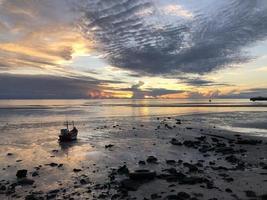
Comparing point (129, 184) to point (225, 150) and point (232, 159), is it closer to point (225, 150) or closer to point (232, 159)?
point (232, 159)

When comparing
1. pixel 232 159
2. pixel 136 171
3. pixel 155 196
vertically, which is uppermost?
pixel 136 171

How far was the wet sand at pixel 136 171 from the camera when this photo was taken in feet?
68.6

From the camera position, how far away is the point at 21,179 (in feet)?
80.1

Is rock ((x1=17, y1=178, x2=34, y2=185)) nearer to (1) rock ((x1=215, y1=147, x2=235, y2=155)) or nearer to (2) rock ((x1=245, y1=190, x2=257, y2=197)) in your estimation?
(2) rock ((x1=245, y1=190, x2=257, y2=197))

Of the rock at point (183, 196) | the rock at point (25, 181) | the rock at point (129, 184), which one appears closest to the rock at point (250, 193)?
the rock at point (183, 196)

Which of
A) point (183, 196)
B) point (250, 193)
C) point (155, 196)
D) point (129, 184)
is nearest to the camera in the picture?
point (183, 196)

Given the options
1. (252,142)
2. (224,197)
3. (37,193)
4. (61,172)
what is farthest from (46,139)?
A: (224,197)

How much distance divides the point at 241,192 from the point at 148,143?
960 inches

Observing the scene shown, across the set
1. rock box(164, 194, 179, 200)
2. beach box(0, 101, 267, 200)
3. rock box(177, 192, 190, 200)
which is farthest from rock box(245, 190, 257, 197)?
rock box(164, 194, 179, 200)

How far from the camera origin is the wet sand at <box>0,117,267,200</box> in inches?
823

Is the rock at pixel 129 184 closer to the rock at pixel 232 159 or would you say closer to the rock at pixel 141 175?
the rock at pixel 141 175

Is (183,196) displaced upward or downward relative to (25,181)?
downward

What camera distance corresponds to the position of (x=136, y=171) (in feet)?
80.7

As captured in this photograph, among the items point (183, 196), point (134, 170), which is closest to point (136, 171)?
point (134, 170)
